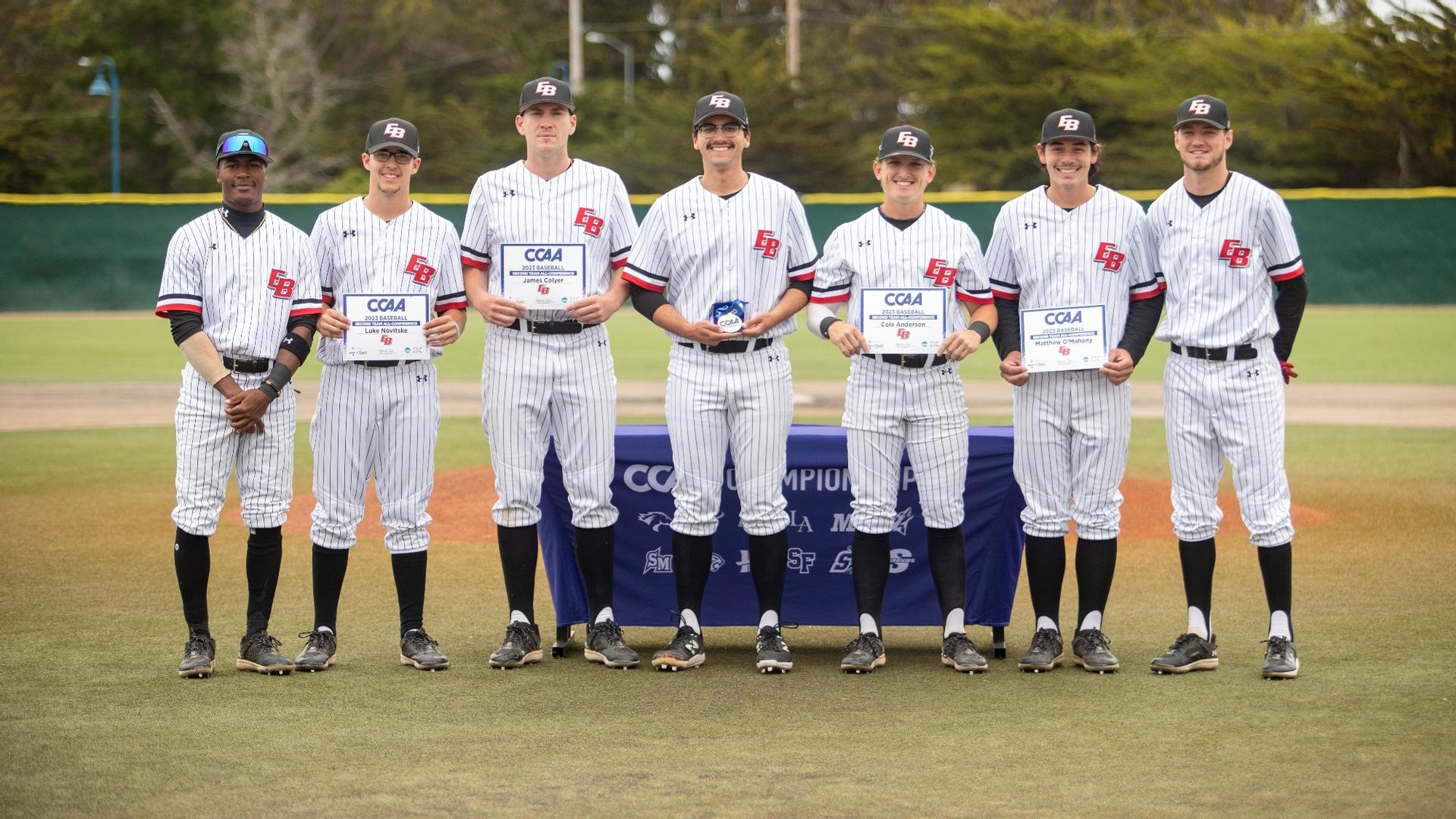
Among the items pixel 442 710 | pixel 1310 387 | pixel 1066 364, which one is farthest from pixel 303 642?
pixel 1310 387

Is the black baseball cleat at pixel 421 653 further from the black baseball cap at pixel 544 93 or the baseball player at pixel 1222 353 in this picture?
the baseball player at pixel 1222 353

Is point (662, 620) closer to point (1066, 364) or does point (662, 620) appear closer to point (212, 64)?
point (1066, 364)

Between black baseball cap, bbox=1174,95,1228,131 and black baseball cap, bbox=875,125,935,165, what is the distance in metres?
0.86

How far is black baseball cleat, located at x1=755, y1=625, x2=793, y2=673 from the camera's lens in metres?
5.46

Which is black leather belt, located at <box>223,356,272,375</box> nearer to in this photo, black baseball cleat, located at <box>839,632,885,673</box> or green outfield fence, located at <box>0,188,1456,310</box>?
black baseball cleat, located at <box>839,632,885,673</box>

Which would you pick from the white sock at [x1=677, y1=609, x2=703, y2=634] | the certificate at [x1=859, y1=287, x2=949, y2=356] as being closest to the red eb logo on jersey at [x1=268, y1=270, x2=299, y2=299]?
the white sock at [x1=677, y1=609, x2=703, y2=634]

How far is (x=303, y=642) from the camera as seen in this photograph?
592 cm

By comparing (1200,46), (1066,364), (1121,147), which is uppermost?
(1200,46)

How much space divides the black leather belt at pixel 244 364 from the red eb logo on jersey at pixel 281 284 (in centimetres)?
23

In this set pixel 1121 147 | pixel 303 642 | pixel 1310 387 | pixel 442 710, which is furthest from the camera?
pixel 1121 147

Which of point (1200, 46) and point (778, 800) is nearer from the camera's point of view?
point (778, 800)

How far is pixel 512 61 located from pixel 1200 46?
71.8 feet

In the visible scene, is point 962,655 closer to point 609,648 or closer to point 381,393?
point 609,648

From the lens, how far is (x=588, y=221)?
561 cm
